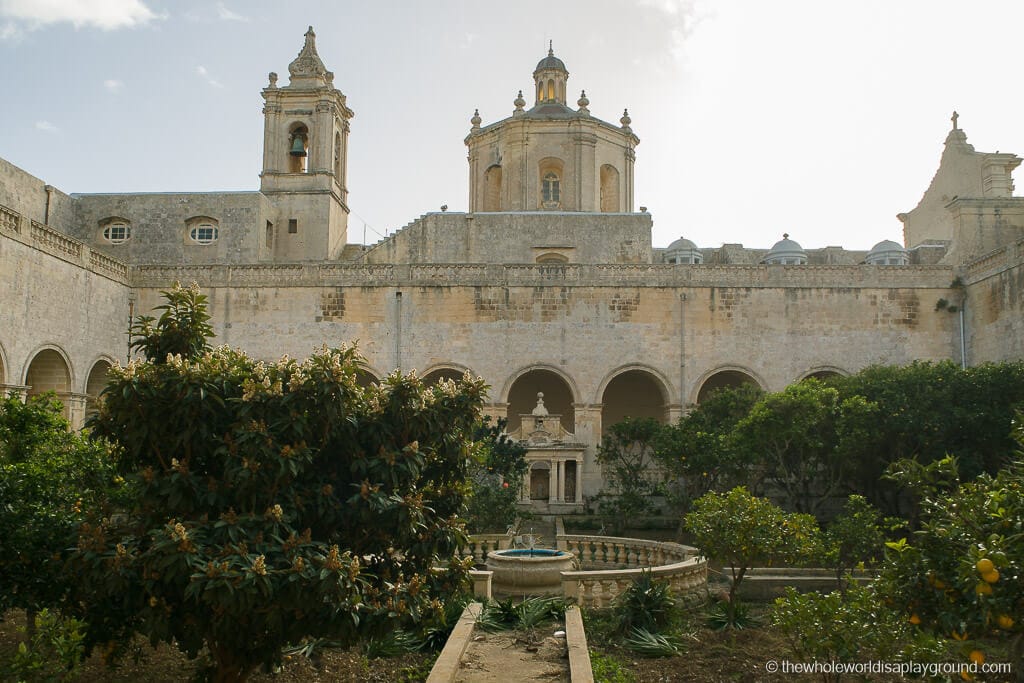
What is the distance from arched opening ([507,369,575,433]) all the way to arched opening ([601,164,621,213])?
8714 millimetres

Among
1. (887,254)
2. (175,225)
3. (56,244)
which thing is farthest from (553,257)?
(56,244)

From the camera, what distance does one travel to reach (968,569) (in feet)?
15.2

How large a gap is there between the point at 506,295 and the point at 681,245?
9.07 meters

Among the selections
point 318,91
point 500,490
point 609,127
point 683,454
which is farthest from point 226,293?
point 609,127

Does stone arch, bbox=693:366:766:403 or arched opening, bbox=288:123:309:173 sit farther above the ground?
arched opening, bbox=288:123:309:173

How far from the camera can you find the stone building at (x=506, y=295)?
2030 centimetres

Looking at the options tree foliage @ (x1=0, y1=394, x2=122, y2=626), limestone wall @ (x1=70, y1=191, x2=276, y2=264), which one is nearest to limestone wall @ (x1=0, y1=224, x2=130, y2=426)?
limestone wall @ (x1=70, y1=191, x2=276, y2=264)

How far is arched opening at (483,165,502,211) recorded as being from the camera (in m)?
32.2

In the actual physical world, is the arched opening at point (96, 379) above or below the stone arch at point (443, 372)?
below

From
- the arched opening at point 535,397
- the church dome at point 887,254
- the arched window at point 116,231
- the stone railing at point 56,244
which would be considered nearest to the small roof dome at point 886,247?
the church dome at point 887,254

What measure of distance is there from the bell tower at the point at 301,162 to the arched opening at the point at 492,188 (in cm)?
564

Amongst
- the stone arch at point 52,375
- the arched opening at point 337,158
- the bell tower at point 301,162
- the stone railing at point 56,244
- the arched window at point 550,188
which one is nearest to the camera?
the stone railing at point 56,244

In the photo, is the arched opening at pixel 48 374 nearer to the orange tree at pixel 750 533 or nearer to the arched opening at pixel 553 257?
the arched opening at pixel 553 257

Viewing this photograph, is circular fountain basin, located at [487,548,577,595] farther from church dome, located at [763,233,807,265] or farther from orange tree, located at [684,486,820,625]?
church dome, located at [763,233,807,265]
